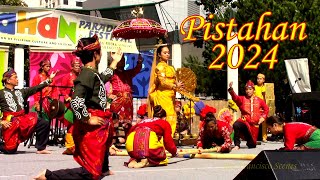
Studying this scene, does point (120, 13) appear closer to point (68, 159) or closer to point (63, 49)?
point (63, 49)

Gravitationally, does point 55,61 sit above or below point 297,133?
above

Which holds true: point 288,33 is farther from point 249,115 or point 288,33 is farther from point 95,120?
point 95,120

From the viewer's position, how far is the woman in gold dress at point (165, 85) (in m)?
8.58

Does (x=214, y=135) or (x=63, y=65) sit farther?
(x=63, y=65)

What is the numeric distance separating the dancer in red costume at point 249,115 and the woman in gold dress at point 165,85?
1775mm

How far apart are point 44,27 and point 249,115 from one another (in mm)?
5884

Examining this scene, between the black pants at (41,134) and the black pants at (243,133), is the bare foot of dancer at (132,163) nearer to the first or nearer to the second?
the black pants at (41,134)

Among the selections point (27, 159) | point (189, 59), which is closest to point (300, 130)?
point (27, 159)

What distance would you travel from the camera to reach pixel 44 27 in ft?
44.8

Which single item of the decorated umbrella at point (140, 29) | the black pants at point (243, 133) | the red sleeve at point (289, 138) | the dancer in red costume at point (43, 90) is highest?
the decorated umbrella at point (140, 29)

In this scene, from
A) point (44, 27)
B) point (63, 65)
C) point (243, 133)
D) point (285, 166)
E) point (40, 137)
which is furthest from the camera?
point (63, 65)

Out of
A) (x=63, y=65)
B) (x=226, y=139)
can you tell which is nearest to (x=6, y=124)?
(x=226, y=139)

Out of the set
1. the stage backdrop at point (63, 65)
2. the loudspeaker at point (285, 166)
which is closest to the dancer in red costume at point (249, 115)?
the stage backdrop at point (63, 65)

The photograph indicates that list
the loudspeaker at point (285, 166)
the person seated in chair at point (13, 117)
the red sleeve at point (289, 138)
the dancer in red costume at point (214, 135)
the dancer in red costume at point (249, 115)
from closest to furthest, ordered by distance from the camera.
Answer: the loudspeaker at point (285, 166) → the red sleeve at point (289, 138) → the dancer in red costume at point (214, 135) → the person seated in chair at point (13, 117) → the dancer in red costume at point (249, 115)
